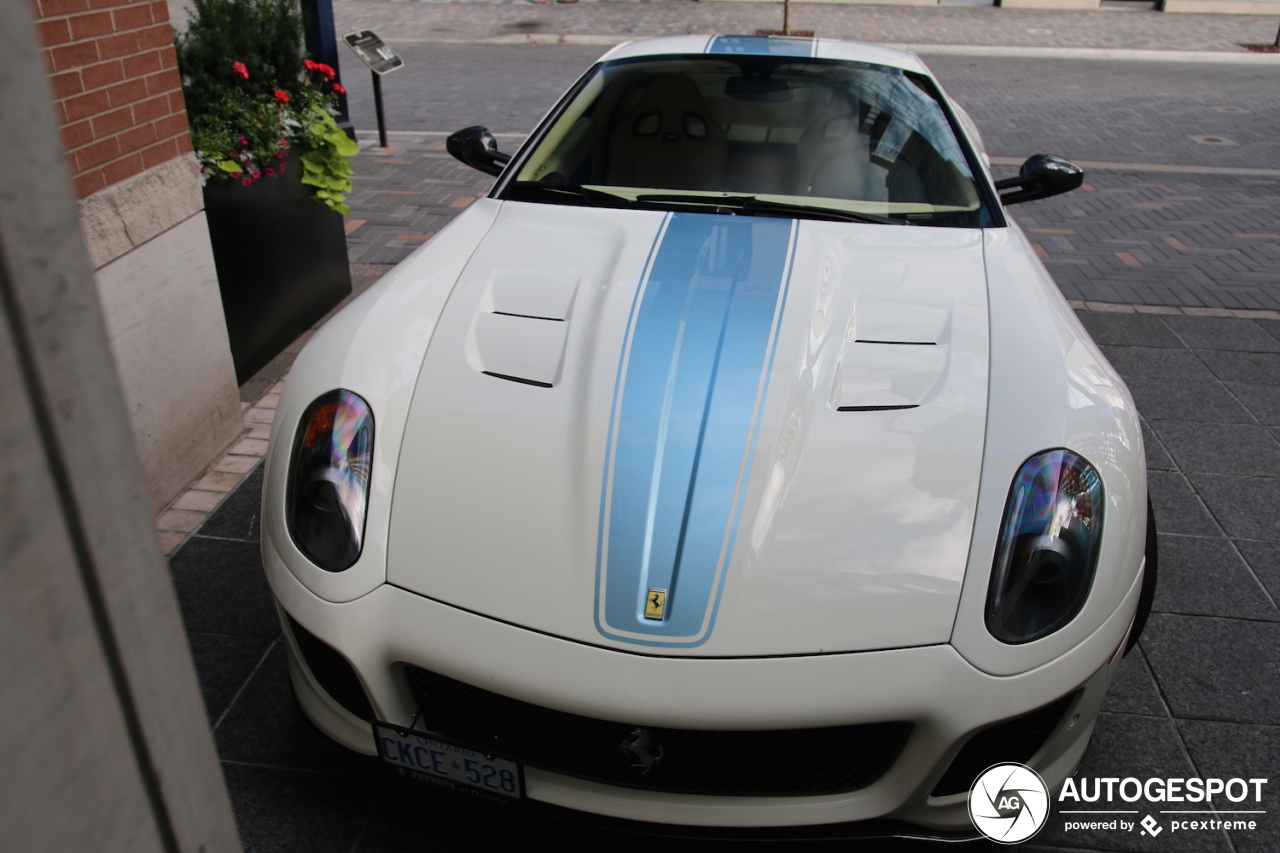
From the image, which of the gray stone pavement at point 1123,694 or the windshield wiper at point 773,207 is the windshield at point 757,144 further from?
the gray stone pavement at point 1123,694

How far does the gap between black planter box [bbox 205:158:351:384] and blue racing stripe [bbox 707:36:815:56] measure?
2050 mm

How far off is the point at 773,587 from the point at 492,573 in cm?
50

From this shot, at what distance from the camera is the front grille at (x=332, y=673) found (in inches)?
68.1

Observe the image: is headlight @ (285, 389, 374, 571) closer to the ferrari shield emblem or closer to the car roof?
the ferrari shield emblem

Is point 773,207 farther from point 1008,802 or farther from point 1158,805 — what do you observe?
point 1158,805

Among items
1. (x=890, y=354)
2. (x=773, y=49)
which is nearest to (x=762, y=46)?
(x=773, y=49)

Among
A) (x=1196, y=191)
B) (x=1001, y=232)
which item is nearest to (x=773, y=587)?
(x=1001, y=232)

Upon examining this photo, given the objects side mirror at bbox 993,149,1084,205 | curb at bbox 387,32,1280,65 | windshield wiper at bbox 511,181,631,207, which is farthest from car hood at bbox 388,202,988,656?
curb at bbox 387,32,1280,65

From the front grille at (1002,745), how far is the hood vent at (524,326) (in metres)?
1.08

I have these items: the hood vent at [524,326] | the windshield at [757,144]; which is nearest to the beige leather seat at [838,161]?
the windshield at [757,144]

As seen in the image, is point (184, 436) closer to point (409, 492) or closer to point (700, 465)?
point (409, 492)

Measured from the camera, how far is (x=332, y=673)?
69.1 inches

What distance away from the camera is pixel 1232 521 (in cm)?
301

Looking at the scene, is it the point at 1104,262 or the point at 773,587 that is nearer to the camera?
the point at 773,587
